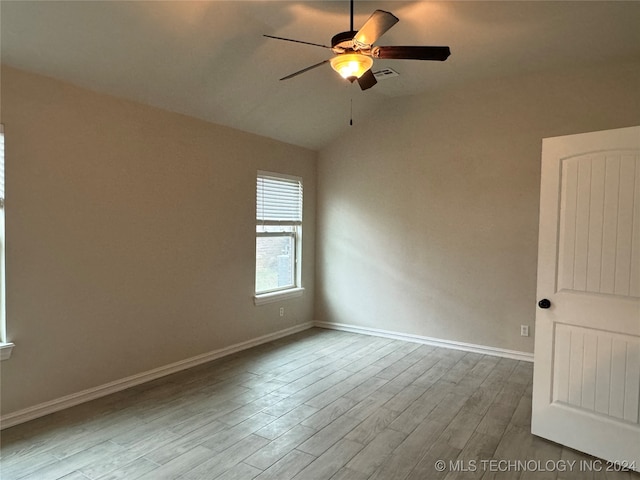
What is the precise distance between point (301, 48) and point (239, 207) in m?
1.90

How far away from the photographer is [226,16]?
9.91 feet

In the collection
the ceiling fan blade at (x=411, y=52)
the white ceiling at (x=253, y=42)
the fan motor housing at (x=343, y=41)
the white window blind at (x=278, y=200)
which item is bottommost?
the white window blind at (x=278, y=200)

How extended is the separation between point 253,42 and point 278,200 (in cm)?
225

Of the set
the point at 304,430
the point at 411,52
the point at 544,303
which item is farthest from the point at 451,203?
the point at 304,430

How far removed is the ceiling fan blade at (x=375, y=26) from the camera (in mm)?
2172

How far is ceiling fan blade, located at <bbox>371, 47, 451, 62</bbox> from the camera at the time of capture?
8.04ft

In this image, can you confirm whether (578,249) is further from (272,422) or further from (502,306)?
(272,422)

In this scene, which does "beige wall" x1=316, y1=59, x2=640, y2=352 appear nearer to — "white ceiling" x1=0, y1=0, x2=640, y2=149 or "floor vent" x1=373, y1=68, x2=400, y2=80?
"white ceiling" x1=0, y1=0, x2=640, y2=149

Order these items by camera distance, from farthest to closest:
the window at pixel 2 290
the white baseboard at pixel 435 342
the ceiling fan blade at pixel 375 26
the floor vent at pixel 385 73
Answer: the white baseboard at pixel 435 342, the floor vent at pixel 385 73, the window at pixel 2 290, the ceiling fan blade at pixel 375 26

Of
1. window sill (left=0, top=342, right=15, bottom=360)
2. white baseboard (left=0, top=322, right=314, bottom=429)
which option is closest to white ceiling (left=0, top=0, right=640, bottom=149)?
window sill (left=0, top=342, right=15, bottom=360)

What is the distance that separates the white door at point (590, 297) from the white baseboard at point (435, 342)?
5.91 feet

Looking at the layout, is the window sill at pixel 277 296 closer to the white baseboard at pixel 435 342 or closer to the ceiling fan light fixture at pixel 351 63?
the white baseboard at pixel 435 342

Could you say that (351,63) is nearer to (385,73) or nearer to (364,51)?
(364,51)

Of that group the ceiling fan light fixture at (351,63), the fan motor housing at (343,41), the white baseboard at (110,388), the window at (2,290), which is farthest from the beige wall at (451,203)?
the window at (2,290)
